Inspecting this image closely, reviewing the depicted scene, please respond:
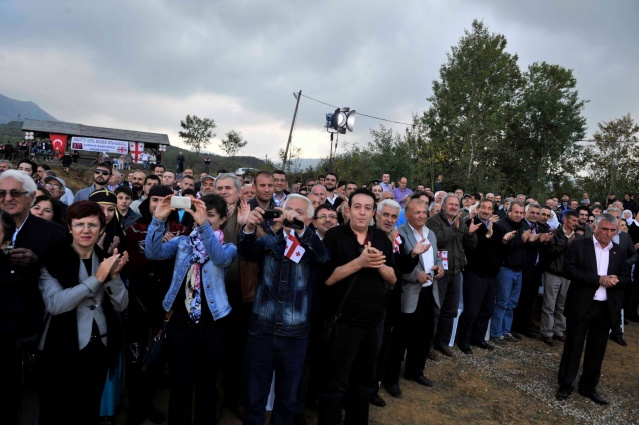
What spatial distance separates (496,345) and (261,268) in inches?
189

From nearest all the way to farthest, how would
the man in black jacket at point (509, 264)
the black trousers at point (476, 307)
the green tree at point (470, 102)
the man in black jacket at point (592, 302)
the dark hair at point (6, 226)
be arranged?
the dark hair at point (6, 226) → the man in black jacket at point (592, 302) → the black trousers at point (476, 307) → the man in black jacket at point (509, 264) → the green tree at point (470, 102)

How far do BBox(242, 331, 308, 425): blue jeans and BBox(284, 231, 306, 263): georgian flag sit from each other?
602 mm

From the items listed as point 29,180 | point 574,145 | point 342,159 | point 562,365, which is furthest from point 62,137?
point 574,145

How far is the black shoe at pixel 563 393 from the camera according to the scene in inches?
179

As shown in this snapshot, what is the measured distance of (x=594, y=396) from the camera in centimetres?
459

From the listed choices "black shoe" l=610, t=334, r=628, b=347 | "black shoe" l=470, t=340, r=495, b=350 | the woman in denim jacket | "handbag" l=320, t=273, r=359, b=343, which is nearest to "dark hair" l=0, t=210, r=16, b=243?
the woman in denim jacket

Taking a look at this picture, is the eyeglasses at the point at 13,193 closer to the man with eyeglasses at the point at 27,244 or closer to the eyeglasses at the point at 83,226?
the man with eyeglasses at the point at 27,244

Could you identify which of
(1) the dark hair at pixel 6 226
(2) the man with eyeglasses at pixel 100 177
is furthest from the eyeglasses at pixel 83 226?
(2) the man with eyeglasses at pixel 100 177

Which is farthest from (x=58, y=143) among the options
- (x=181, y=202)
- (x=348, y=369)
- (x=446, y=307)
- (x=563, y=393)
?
(x=563, y=393)

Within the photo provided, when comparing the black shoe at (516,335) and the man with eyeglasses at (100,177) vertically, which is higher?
the man with eyeglasses at (100,177)

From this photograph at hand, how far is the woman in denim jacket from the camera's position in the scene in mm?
2809

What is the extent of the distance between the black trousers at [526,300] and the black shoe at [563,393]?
2.08 metres

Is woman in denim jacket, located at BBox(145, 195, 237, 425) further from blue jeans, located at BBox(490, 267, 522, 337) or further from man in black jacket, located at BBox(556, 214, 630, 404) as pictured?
blue jeans, located at BBox(490, 267, 522, 337)

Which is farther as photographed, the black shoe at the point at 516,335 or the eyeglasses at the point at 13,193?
the black shoe at the point at 516,335
